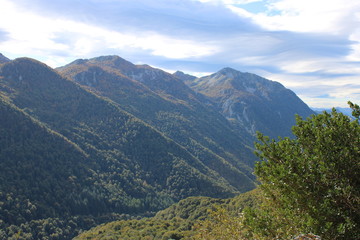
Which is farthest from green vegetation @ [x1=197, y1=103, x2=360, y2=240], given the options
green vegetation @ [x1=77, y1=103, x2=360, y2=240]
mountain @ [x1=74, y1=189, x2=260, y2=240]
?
mountain @ [x1=74, y1=189, x2=260, y2=240]

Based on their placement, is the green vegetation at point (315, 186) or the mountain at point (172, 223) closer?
the green vegetation at point (315, 186)

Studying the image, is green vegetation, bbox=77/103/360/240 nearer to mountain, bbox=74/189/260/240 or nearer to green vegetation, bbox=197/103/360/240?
green vegetation, bbox=197/103/360/240

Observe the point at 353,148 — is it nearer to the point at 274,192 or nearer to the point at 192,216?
the point at 274,192

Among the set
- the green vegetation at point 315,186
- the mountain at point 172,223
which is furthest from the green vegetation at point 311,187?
the mountain at point 172,223

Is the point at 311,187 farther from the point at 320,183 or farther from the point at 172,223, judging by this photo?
the point at 172,223

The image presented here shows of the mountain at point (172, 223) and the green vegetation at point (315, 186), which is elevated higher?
the green vegetation at point (315, 186)

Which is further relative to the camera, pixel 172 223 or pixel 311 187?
pixel 172 223

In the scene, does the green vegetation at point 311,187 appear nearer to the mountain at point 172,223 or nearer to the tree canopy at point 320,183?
the tree canopy at point 320,183

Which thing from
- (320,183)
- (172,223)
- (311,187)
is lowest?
(172,223)

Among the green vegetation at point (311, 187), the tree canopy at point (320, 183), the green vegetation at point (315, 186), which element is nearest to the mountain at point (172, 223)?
the green vegetation at point (311, 187)

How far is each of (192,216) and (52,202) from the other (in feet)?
408

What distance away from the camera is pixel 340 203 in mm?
17062

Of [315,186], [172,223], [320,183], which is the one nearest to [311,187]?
[315,186]

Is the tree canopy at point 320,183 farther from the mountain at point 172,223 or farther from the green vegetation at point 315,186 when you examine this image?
the mountain at point 172,223
